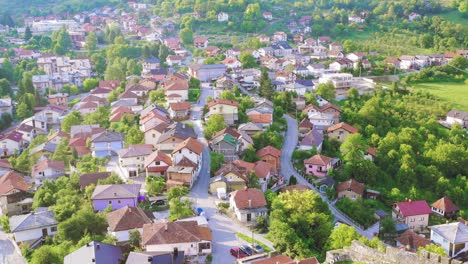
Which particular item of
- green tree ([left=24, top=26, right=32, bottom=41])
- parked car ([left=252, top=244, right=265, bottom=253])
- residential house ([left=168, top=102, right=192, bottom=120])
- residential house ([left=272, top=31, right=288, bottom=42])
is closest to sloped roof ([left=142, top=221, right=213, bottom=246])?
parked car ([left=252, top=244, right=265, bottom=253])

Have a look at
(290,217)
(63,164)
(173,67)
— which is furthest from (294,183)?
(173,67)

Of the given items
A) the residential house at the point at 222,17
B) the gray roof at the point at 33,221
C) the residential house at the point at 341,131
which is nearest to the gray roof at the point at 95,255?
the gray roof at the point at 33,221

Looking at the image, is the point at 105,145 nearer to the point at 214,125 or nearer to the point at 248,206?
the point at 214,125

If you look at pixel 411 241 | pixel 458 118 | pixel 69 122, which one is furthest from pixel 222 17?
pixel 411 241

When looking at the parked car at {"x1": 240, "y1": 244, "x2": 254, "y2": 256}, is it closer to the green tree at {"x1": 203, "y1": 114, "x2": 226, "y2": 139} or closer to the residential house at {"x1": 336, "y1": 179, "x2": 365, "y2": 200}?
the residential house at {"x1": 336, "y1": 179, "x2": 365, "y2": 200}

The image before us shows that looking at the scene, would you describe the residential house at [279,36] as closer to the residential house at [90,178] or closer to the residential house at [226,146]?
the residential house at [226,146]
